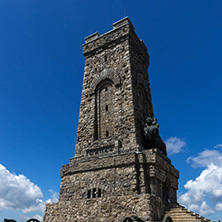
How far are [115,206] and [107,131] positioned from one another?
A: 550cm

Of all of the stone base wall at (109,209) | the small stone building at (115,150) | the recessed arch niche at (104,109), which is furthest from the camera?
the recessed arch niche at (104,109)

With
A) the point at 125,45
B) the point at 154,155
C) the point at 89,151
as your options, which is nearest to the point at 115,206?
the point at 154,155

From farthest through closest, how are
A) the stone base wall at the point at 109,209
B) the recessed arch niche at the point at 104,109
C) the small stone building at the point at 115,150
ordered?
the recessed arch niche at the point at 104,109 → the small stone building at the point at 115,150 → the stone base wall at the point at 109,209

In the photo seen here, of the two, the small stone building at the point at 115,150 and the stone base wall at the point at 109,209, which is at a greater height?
the small stone building at the point at 115,150

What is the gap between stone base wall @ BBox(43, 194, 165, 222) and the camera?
1102cm

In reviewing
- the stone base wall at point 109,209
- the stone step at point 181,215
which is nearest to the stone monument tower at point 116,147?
the stone base wall at point 109,209

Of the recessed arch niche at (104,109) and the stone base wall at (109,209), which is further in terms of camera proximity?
the recessed arch niche at (104,109)

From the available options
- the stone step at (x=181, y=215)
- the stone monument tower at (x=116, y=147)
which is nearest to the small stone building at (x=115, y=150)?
the stone monument tower at (x=116, y=147)

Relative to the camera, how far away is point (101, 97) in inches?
684

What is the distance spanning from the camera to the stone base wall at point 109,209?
11016mm

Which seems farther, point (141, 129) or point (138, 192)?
point (141, 129)

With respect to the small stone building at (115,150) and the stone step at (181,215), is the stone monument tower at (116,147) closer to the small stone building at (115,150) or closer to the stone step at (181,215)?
the small stone building at (115,150)

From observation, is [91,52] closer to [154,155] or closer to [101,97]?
[101,97]

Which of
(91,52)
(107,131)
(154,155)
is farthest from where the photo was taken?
(91,52)
